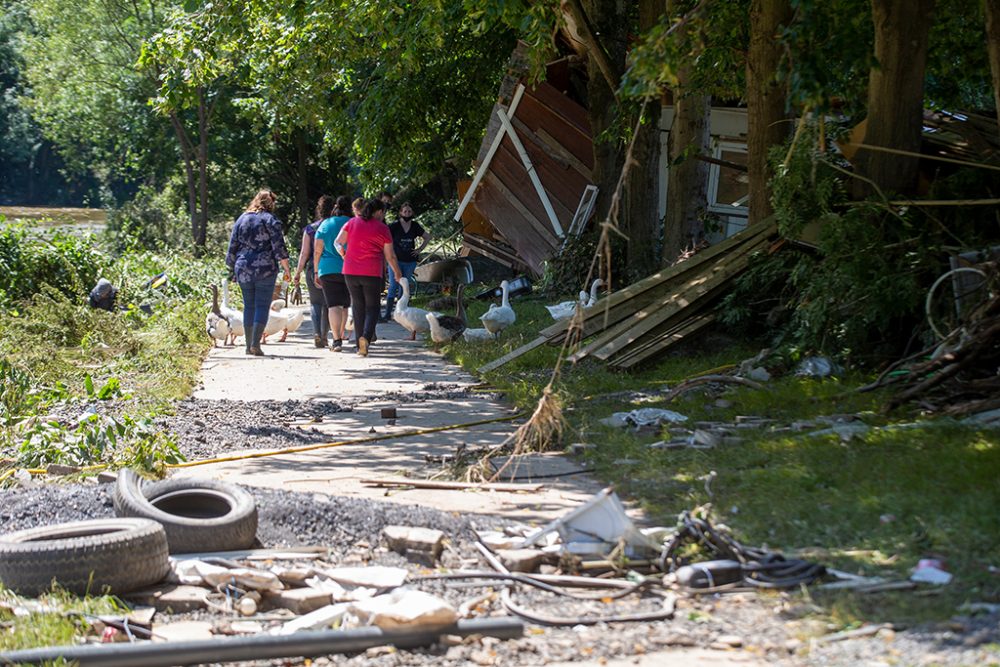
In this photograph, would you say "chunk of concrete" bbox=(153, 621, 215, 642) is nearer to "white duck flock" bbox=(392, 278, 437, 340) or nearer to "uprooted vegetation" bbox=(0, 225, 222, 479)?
"uprooted vegetation" bbox=(0, 225, 222, 479)

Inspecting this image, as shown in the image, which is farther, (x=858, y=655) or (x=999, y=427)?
(x=999, y=427)

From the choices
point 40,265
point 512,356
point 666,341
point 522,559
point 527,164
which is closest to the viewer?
point 522,559

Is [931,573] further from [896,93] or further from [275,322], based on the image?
[275,322]

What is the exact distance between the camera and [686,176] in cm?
1631

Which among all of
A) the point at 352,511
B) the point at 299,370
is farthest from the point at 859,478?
the point at 299,370

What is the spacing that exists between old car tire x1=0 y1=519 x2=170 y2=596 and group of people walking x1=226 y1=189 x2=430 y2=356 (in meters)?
8.94

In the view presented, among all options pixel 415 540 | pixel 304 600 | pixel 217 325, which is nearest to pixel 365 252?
pixel 217 325

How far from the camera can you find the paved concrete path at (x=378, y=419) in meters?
7.55

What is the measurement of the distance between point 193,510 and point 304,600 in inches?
69.7

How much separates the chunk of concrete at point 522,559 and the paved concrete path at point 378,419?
89 cm

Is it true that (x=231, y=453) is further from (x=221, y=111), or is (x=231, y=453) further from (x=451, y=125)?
(x=221, y=111)

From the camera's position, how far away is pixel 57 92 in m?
40.9

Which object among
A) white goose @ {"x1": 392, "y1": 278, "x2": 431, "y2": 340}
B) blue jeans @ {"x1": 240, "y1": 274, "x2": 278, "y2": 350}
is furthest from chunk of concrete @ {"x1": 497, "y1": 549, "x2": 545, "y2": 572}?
white goose @ {"x1": 392, "y1": 278, "x2": 431, "y2": 340}

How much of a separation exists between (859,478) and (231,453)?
4.74 meters
